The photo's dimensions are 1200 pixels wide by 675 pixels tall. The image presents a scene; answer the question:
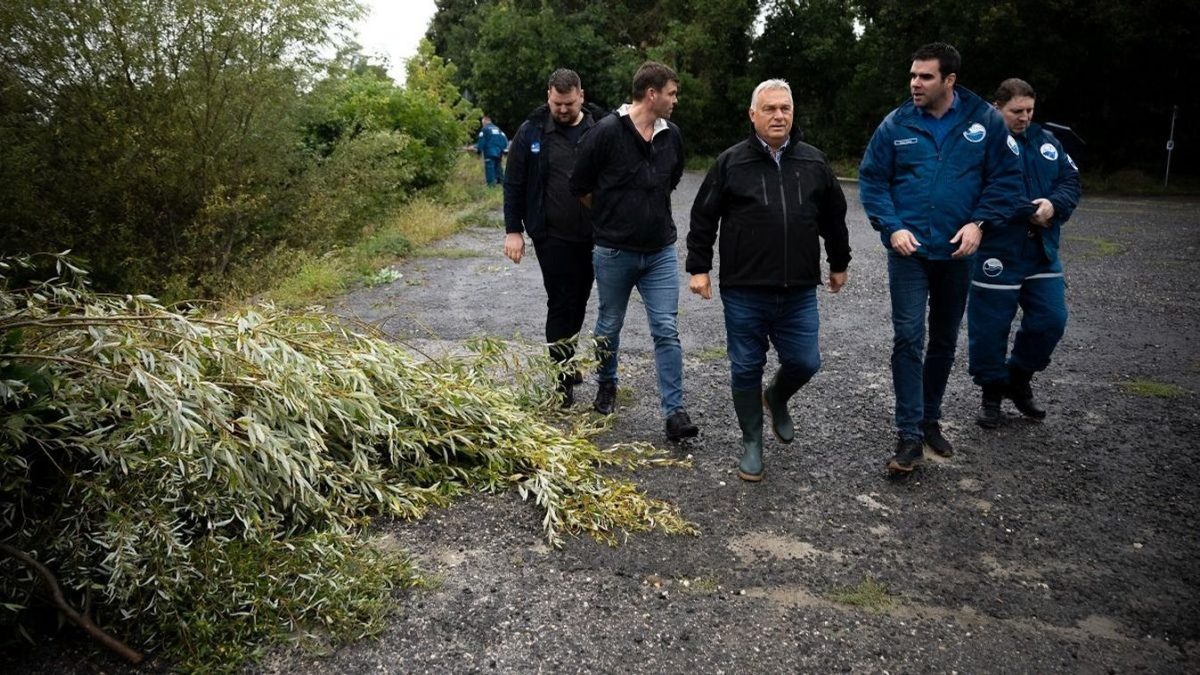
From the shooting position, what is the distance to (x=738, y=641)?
306cm

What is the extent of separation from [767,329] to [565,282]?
1444 millimetres

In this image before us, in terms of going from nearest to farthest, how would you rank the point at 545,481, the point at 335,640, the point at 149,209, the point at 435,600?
the point at 335,640
the point at 435,600
the point at 545,481
the point at 149,209

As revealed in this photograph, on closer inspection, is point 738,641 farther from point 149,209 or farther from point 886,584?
point 149,209

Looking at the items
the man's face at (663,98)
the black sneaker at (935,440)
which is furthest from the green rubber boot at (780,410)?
the man's face at (663,98)

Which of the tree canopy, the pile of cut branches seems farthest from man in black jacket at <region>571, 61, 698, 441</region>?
the tree canopy

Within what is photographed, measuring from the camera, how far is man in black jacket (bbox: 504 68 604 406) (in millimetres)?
5367

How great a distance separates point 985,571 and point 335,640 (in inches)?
96.7

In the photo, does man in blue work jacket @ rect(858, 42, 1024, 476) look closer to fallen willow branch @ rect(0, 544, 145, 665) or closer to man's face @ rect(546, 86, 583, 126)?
man's face @ rect(546, 86, 583, 126)

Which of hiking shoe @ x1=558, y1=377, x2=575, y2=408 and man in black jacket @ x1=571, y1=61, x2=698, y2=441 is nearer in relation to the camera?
man in black jacket @ x1=571, y1=61, x2=698, y2=441

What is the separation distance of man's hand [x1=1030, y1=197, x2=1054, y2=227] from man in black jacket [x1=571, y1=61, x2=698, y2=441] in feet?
6.67

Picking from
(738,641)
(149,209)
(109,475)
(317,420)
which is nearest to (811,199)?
(738,641)

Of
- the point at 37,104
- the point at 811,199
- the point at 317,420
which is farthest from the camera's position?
the point at 37,104

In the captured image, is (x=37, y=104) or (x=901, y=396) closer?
(x=901, y=396)

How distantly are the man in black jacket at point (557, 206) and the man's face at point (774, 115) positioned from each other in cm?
135
